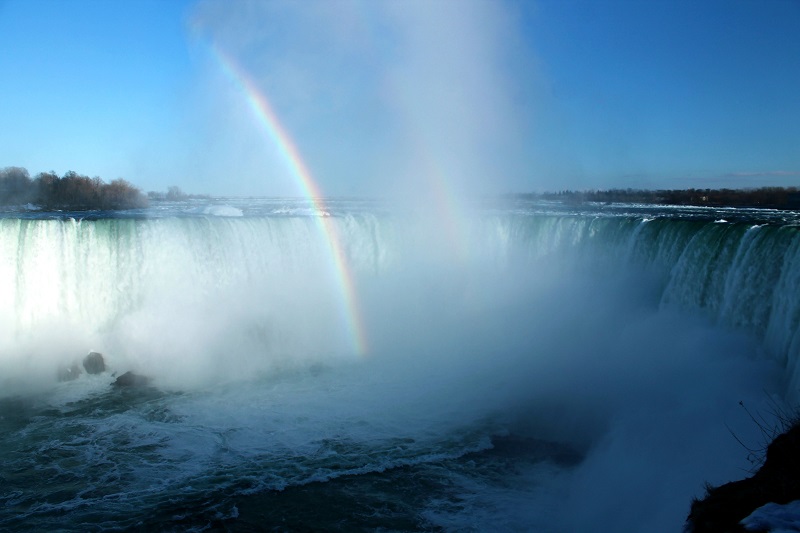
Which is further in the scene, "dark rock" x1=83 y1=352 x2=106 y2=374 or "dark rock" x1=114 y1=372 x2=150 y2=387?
"dark rock" x1=83 y1=352 x2=106 y2=374

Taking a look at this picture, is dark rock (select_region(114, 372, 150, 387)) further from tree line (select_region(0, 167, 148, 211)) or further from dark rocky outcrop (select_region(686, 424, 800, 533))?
tree line (select_region(0, 167, 148, 211))

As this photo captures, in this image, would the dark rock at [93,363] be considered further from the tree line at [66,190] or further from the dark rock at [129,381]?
the tree line at [66,190]

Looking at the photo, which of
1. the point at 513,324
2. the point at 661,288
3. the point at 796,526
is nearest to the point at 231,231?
the point at 513,324

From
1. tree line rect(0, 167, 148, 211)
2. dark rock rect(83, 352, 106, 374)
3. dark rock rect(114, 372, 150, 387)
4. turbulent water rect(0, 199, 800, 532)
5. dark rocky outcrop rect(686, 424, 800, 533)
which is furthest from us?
tree line rect(0, 167, 148, 211)

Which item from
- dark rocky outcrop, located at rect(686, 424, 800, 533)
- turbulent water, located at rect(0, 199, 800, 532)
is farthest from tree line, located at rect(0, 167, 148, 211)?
dark rocky outcrop, located at rect(686, 424, 800, 533)

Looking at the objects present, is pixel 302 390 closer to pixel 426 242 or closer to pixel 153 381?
pixel 153 381

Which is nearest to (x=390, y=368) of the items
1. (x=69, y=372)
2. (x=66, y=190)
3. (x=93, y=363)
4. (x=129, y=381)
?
(x=129, y=381)

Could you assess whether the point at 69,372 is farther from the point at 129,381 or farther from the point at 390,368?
the point at 390,368
